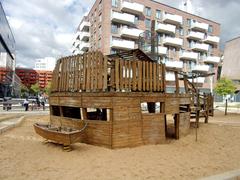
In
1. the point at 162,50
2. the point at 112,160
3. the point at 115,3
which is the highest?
the point at 115,3

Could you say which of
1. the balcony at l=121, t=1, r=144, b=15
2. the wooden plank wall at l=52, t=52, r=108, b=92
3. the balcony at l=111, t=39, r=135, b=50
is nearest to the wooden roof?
the wooden plank wall at l=52, t=52, r=108, b=92

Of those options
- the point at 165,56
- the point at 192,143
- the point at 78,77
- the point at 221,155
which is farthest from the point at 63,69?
the point at 165,56

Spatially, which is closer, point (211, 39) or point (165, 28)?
point (165, 28)

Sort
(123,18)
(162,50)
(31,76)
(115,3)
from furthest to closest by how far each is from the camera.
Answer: (31,76), (162,50), (115,3), (123,18)

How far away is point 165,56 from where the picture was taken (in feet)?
141

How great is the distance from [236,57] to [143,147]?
55.2 meters

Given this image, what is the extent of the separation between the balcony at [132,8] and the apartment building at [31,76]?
295 ft

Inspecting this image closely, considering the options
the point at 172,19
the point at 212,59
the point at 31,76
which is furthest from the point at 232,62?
the point at 31,76

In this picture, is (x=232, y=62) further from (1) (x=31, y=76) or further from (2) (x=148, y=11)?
(1) (x=31, y=76)

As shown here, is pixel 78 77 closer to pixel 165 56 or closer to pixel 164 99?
pixel 164 99

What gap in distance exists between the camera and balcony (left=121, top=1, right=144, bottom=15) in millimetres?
37375

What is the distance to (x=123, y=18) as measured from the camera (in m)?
36.7

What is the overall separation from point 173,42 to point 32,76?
3870 inches

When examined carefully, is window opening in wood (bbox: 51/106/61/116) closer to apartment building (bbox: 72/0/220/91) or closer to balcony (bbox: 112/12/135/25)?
apartment building (bbox: 72/0/220/91)
